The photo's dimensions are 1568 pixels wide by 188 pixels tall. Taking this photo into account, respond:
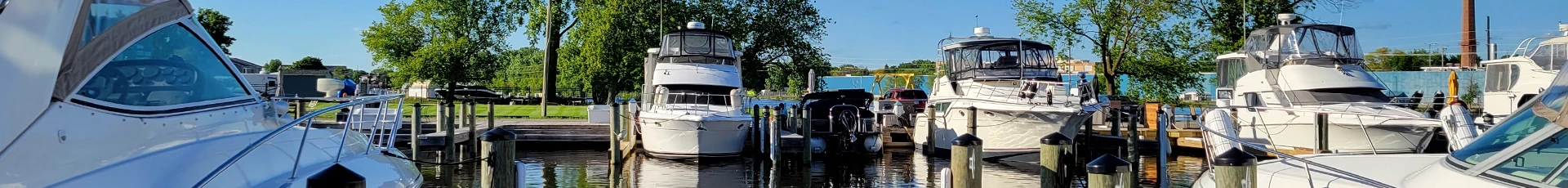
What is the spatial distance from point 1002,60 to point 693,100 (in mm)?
5953

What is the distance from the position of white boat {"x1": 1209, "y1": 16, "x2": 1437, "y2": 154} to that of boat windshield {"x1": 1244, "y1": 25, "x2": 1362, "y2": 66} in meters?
0.01

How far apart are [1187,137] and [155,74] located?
18710 mm

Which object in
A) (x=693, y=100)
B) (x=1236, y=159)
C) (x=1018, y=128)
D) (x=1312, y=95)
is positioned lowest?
(x=1018, y=128)

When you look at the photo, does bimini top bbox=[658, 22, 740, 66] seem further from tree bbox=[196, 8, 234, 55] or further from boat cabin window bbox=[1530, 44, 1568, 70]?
tree bbox=[196, 8, 234, 55]

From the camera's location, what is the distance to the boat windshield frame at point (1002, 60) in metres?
20.7

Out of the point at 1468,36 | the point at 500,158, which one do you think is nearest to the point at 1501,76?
the point at 1468,36

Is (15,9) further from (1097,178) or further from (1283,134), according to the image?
(1283,134)

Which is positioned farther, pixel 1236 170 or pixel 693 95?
pixel 693 95

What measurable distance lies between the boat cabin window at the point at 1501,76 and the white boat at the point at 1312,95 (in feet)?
12.6

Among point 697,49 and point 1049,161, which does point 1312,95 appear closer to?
point 697,49

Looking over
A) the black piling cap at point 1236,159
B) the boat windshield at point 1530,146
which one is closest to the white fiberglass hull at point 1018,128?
the black piling cap at point 1236,159

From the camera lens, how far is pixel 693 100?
19.4m

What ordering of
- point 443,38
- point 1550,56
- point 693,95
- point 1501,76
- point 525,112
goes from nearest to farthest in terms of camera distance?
1. point 693,95
2. point 1550,56
3. point 1501,76
4. point 525,112
5. point 443,38

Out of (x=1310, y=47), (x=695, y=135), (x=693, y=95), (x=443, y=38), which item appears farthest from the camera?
(x=443, y=38)
